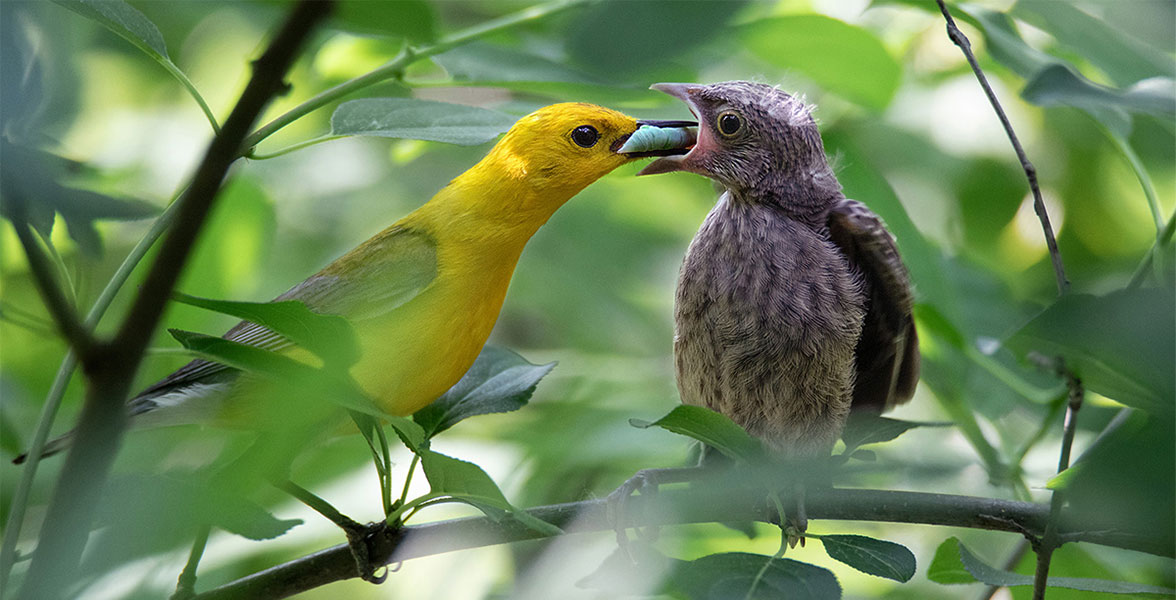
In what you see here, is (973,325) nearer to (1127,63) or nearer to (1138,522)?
(1127,63)

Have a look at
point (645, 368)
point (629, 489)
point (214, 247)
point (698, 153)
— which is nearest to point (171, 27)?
point (214, 247)

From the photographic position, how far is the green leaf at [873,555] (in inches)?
39.4

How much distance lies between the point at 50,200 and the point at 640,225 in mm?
2094

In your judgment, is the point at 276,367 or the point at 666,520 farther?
the point at 666,520

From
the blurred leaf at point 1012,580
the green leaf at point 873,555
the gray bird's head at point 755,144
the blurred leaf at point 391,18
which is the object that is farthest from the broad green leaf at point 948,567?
the blurred leaf at point 391,18

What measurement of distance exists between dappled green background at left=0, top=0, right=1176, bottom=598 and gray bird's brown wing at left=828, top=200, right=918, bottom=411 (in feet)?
0.40

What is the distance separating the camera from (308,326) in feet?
2.57

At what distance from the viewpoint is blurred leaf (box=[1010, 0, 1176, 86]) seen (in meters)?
1.57

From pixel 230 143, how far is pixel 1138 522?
2.10 ft

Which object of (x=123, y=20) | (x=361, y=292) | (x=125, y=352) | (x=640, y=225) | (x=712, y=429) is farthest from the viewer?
(x=640, y=225)

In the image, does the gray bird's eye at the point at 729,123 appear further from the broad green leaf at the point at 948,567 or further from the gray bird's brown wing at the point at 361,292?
the broad green leaf at the point at 948,567

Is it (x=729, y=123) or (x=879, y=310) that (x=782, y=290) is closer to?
(x=879, y=310)

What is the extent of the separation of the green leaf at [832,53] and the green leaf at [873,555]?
0.64 meters

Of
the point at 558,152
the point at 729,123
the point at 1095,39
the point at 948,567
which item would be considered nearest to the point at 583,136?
the point at 558,152
